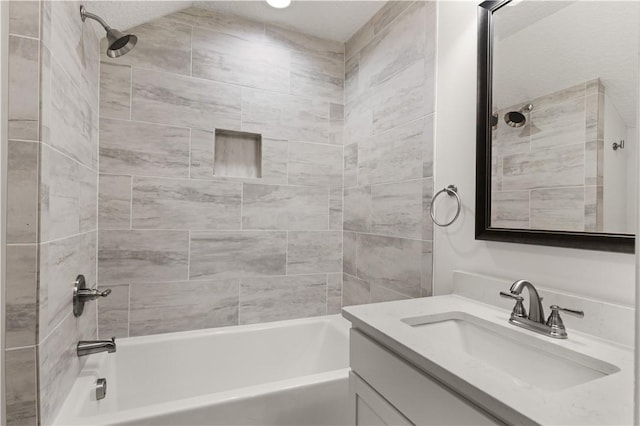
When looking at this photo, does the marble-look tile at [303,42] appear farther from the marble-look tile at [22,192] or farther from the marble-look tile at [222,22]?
the marble-look tile at [22,192]

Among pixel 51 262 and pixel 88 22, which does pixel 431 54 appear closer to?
pixel 88 22

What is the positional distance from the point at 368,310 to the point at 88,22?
1795 millimetres

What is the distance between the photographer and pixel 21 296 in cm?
96

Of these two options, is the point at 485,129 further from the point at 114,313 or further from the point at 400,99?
the point at 114,313

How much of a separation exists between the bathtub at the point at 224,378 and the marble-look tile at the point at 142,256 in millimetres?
345

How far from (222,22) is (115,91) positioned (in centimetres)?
75

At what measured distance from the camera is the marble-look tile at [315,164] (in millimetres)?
2172

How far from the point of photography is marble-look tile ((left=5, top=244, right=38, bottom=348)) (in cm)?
94

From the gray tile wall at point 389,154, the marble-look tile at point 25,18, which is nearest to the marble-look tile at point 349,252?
the gray tile wall at point 389,154

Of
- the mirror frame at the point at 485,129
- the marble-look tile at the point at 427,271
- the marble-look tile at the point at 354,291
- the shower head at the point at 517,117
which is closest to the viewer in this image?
the shower head at the point at 517,117

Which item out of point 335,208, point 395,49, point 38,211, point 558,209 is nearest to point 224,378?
point 335,208

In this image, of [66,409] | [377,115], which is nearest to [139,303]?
[66,409]

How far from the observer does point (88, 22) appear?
154 cm

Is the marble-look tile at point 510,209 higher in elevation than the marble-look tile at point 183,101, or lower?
lower
